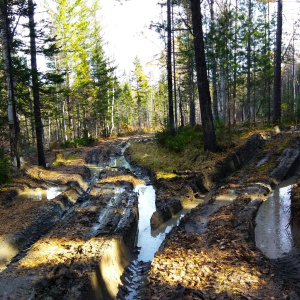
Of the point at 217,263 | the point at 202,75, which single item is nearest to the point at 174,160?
the point at 202,75

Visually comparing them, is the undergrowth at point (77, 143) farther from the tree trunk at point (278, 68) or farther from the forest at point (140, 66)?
the tree trunk at point (278, 68)

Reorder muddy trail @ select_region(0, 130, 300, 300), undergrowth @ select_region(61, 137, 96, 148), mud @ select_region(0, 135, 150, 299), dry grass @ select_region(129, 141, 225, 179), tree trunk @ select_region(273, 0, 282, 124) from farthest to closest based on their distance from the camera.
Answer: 1. undergrowth @ select_region(61, 137, 96, 148)
2. tree trunk @ select_region(273, 0, 282, 124)
3. dry grass @ select_region(129, 141, 225, 179)
4. mud @ select_region(0, 135, 150, 299)
5. muddy trail @ select_region(0, 130, 300, 300)

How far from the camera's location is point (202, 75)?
12133 millimetres

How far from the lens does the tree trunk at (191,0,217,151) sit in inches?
468

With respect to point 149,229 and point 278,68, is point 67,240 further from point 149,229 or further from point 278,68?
point 278,68

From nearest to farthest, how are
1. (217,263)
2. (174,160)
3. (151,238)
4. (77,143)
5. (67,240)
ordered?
1. (217,263)
2. (67,240)
3. (151,238)
4. (174,160)
5. (77,143)

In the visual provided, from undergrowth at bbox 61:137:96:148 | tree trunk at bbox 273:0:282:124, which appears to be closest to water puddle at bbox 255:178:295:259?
tree trunk at bbox 273:0:282:124

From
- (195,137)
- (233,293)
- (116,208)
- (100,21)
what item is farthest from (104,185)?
(100,21)

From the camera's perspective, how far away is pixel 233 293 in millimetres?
3904

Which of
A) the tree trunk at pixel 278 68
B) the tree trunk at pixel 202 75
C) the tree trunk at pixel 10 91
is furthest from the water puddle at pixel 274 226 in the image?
the tree trunk at pixel 10 91

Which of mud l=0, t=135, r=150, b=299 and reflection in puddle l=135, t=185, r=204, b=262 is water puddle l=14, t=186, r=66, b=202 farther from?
reflection in puddle l=135, t=185, r=204, b=262

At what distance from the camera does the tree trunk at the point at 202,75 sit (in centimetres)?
1189

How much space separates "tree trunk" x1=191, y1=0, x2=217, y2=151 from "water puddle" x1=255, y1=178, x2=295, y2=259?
4.09m

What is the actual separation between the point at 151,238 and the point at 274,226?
3.23 meters
